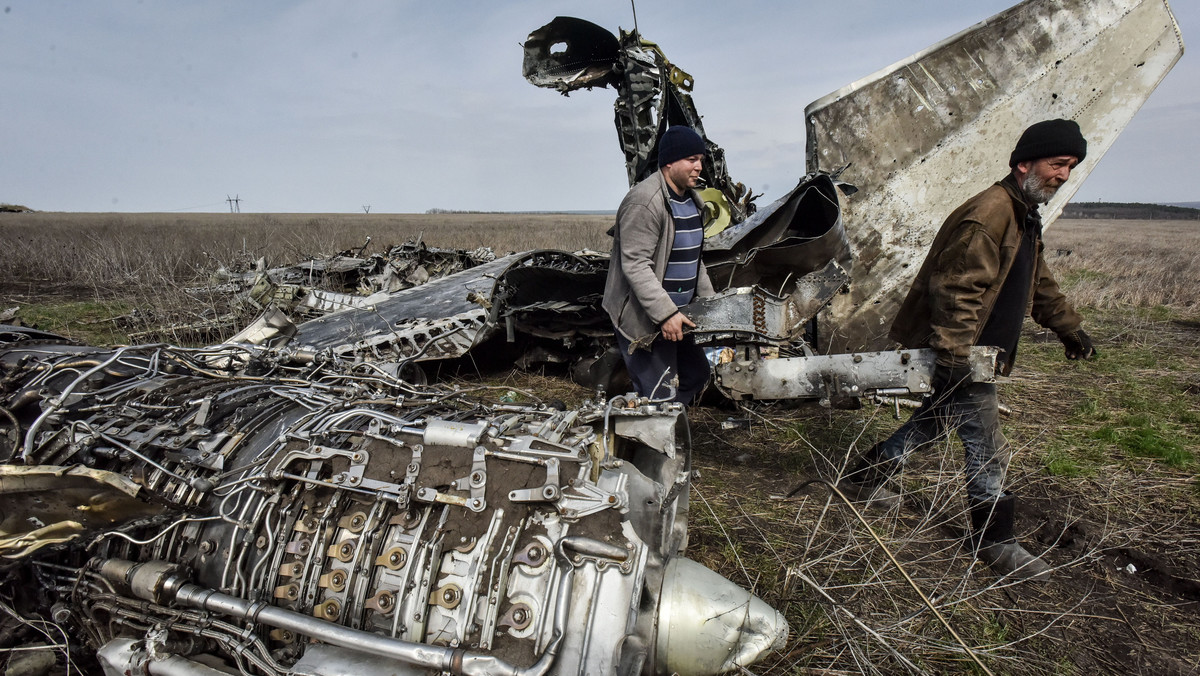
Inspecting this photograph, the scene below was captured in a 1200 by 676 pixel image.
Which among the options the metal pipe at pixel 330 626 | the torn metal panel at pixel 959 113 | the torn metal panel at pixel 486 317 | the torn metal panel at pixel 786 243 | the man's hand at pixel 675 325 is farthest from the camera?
the torn metal panel at pixel 486 317

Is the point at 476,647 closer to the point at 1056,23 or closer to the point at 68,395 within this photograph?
the point at 68,395

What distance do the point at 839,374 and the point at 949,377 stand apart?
56 centimetres

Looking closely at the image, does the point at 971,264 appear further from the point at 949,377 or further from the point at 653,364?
the point at 653,364

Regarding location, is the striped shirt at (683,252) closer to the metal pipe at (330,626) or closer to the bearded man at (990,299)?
the bearded man at (990,299)

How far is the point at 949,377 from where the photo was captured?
2951 millimetres

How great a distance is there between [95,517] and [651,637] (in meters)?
1.92

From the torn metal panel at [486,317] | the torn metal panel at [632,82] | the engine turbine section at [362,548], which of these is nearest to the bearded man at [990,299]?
the engine turbine section at [362,548]

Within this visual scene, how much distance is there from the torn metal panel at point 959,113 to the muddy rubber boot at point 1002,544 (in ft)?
7.96

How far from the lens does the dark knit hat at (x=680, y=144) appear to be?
3.20 meters

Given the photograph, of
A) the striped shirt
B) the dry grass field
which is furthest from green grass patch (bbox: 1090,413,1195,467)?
the striped shirt

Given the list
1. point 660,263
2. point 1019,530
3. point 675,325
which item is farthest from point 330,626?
point 1019,530

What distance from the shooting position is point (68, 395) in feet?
7.85

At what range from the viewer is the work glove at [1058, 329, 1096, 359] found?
330 centimetres

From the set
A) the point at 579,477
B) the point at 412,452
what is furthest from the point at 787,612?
the point at 412,452
